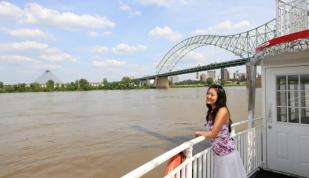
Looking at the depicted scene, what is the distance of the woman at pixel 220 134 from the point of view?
2.76 metres

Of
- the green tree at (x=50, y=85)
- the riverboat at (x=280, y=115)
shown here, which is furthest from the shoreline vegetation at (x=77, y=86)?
the riverboat at (x=280, y=115)

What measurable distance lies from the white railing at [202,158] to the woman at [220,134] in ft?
0.55

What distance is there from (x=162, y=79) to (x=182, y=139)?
239ft

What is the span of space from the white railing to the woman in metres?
0.17

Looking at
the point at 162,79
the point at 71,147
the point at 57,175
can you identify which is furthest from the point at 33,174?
the point at 162,79

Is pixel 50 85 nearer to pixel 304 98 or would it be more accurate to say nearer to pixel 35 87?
pixel 35 87

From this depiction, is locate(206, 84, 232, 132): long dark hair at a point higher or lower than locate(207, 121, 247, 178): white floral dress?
higher

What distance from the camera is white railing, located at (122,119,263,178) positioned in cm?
226

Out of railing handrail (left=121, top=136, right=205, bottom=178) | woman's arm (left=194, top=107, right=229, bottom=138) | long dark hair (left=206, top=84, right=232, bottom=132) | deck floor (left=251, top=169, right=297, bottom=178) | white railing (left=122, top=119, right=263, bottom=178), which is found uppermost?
Result: long dark hair (left=206, top=84, right=232, bottom=132)

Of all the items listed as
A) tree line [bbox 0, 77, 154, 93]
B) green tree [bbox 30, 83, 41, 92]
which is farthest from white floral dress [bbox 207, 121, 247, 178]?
green tree [bbox 30, 83, 41, 92]

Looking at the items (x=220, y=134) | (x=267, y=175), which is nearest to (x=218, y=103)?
(x=220, y=134)

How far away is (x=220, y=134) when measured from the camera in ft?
9.38

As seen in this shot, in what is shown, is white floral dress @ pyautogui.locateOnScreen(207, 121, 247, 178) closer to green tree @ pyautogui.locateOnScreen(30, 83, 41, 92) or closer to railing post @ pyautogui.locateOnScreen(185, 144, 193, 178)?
railing post @ pyautogui.locateOnScreen(185, 144, 193, 178)

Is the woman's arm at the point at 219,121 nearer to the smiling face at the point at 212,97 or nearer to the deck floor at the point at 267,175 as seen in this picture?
the smiling face at the point at 212,97
